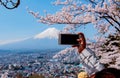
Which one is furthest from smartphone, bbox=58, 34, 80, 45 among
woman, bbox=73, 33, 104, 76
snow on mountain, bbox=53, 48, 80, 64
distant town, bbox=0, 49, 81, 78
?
snow on mountain, bbox=53, 48, 80, 64

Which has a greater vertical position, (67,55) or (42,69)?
(67,55)

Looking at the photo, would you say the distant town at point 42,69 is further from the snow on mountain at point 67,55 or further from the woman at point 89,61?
the woman at point 89,61

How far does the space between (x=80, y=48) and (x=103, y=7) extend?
693cm

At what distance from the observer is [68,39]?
311cm

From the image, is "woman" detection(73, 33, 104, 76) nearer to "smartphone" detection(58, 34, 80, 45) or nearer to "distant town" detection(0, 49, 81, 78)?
"smartphone" detection(58, 34, 80, 45)

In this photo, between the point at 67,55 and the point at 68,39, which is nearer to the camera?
the point at 68,39

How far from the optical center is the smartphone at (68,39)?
10.0ft

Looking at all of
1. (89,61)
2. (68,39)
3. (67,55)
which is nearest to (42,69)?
(67,55)

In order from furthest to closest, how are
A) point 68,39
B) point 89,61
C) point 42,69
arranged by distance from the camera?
point 42,69
point 68,39
point 89,61

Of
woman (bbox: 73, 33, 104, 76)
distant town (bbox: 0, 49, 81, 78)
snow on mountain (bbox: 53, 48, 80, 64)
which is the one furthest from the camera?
snow on mountain (bbox: 53, 48, 80, 64)

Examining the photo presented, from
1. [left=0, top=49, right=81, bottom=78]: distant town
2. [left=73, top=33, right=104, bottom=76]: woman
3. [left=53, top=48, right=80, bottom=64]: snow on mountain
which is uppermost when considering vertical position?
[left=73, top=33, right=104, bottom=76]: woman

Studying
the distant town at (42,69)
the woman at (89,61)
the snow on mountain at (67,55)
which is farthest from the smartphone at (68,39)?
the snow on mountain at (67,55)

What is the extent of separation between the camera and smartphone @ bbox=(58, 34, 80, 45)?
305 cm

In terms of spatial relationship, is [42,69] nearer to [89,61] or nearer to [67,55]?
[67,55]
